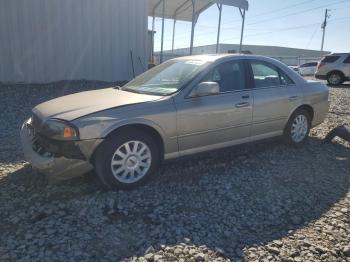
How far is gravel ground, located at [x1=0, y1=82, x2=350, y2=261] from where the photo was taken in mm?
2770

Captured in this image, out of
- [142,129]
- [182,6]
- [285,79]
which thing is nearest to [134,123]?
[142,129]

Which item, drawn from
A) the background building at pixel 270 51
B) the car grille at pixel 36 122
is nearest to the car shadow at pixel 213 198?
the car grille at pixel 36 122

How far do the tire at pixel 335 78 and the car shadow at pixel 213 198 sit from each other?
1352 cm

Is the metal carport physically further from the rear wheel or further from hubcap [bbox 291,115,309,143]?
hubcap [bbox 291,115,309,143]

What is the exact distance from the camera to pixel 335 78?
672 inches

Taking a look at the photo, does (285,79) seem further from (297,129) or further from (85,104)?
(85,104)

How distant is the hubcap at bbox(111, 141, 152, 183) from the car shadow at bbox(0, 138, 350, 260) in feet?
0.58

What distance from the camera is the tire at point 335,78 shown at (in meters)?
16.9

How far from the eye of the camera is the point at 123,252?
272cm

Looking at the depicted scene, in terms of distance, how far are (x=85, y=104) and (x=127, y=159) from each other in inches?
31.6

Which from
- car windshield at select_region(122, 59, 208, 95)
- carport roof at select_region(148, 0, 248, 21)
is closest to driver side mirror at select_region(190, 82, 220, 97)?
car windshield at select_region(122, 59, 208, 95)

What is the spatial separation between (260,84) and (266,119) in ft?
1.72

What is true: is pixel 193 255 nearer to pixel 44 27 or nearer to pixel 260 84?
pixel 260 84

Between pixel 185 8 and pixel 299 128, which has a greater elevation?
pixel 185 8
